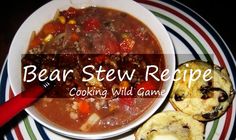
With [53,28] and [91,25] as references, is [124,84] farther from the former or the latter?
[53,28]

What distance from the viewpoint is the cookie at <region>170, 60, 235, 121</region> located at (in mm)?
3346

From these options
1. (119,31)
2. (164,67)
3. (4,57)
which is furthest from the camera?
(4,57)

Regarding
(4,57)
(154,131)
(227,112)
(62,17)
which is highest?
(62,17)

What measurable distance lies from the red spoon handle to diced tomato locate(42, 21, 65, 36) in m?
0.79

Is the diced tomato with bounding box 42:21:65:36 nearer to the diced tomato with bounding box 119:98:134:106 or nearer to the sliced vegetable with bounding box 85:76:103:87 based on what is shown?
the sliced vegetable with bounding box 85:76:103:87

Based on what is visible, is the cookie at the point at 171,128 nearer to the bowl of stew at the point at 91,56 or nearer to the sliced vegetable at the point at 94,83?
the bowl of stew at the point at 91,56

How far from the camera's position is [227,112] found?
11.2ft

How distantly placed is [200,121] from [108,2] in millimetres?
1630

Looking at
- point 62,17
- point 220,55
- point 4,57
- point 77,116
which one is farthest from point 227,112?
point 4,57

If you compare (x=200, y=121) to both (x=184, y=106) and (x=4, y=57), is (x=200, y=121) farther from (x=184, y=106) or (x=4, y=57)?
(x=4, y=57)

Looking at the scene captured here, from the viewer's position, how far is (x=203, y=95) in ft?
11.1

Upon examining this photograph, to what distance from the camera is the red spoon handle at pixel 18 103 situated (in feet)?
9.02

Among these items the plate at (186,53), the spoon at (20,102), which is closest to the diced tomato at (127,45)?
the plate at (186,53)

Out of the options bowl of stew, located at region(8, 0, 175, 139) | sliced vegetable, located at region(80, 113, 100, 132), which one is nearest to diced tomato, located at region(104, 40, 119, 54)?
bowl of stew, located at region(8, 0, 175, 139)
